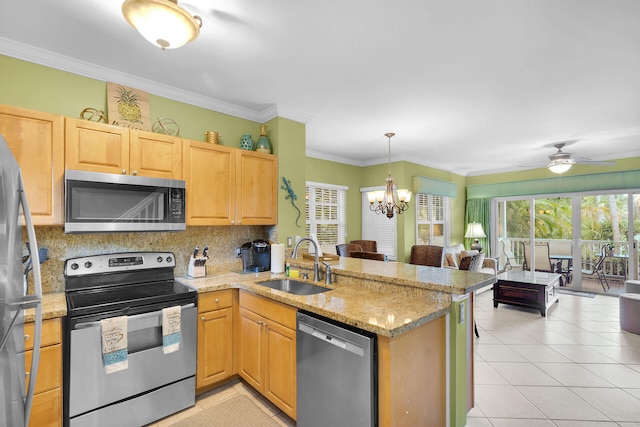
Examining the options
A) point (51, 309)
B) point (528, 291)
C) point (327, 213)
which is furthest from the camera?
point (327, 213)

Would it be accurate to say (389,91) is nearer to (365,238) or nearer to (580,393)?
(580,393)

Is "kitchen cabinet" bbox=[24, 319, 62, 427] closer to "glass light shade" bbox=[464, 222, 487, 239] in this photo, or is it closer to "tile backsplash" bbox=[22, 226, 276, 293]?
"tile backsplash" bbox=[22, 226, 276, 293]

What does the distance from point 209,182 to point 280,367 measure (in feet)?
5.59

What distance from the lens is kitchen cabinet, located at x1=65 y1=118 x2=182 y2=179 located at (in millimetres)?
2199

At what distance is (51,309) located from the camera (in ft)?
6.12

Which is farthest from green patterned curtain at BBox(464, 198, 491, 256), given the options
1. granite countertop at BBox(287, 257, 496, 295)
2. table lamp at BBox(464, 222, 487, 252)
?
granite countertop at BBox(287, 257, 496, 295)

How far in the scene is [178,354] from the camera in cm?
228

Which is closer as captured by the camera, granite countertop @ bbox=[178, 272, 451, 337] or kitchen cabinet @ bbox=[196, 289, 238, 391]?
granite countertop @ bbox=[178, 272, 451, 337]

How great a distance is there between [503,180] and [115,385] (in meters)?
7.83

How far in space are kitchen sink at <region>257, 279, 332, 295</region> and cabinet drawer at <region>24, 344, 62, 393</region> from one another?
137cm

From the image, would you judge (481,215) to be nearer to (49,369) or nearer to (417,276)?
(417,276)

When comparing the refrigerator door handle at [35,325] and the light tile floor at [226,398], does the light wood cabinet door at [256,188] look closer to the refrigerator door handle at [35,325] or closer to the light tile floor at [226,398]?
the light tile floor at [226,398]

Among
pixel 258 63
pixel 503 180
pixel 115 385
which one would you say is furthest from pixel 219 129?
pixel 503 180

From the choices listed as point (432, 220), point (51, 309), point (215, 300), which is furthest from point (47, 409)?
point (432, 220)
